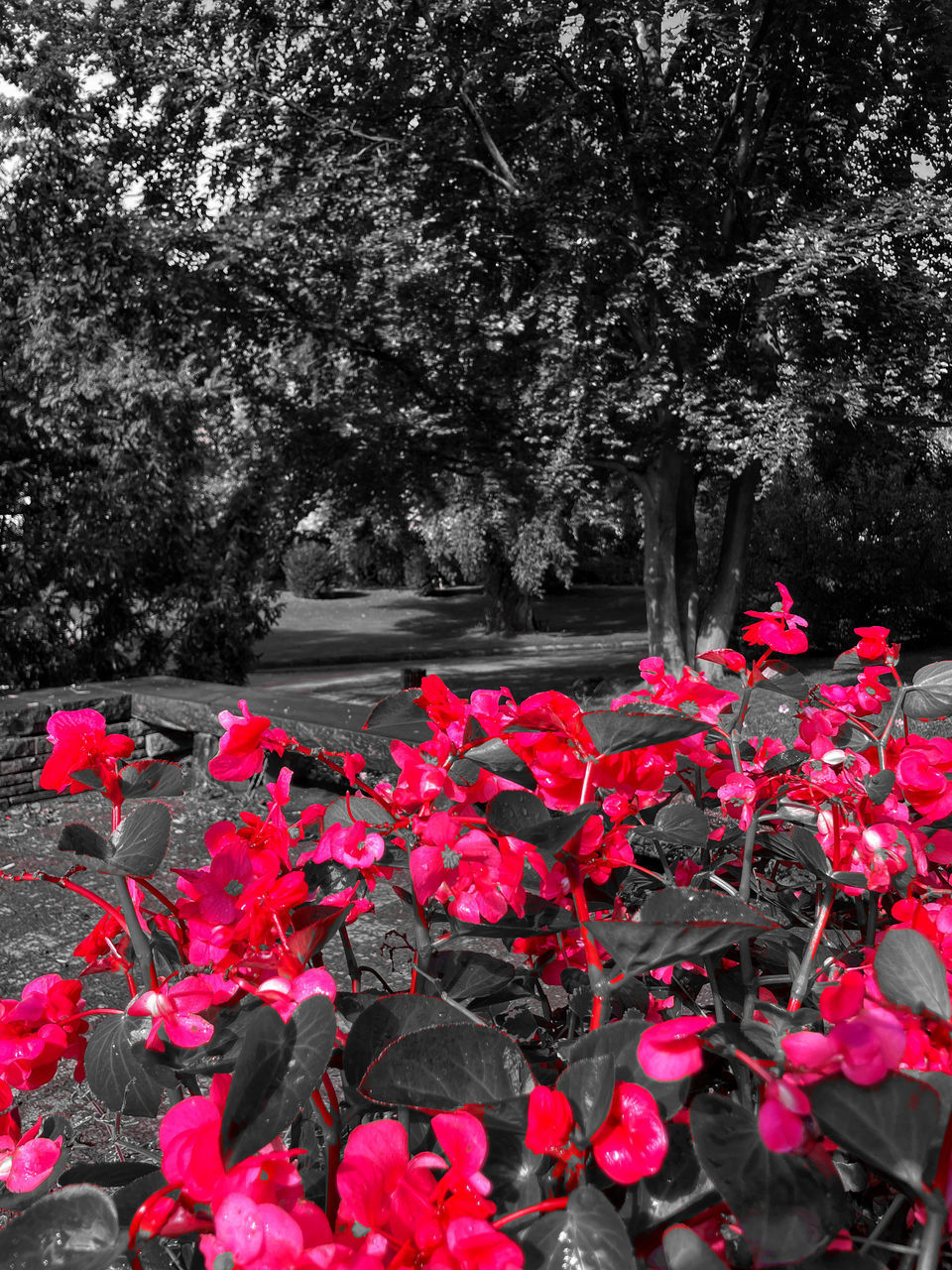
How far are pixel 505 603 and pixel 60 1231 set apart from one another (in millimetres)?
20551

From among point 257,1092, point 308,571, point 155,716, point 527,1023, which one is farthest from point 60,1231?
point 308,571

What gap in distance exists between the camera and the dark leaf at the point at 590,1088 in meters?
0.56

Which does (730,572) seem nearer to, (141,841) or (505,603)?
(505,603)

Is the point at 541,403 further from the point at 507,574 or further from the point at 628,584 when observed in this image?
the point at 628,584

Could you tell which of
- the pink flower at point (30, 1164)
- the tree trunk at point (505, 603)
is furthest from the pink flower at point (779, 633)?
the tree trunk at point (505, 603)

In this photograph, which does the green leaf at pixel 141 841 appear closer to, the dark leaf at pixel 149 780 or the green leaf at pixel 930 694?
the dark leaf at pixel 149 780

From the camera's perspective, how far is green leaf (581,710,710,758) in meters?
0.72

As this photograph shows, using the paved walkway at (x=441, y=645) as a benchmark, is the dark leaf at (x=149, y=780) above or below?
above

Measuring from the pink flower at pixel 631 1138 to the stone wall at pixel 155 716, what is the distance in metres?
4.05

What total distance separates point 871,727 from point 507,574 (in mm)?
19069

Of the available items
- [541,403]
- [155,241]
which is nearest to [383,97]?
[155,241]

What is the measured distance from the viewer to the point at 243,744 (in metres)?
0.90

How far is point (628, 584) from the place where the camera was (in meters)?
32.4

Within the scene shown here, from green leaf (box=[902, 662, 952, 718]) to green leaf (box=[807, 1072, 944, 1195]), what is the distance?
55cm
